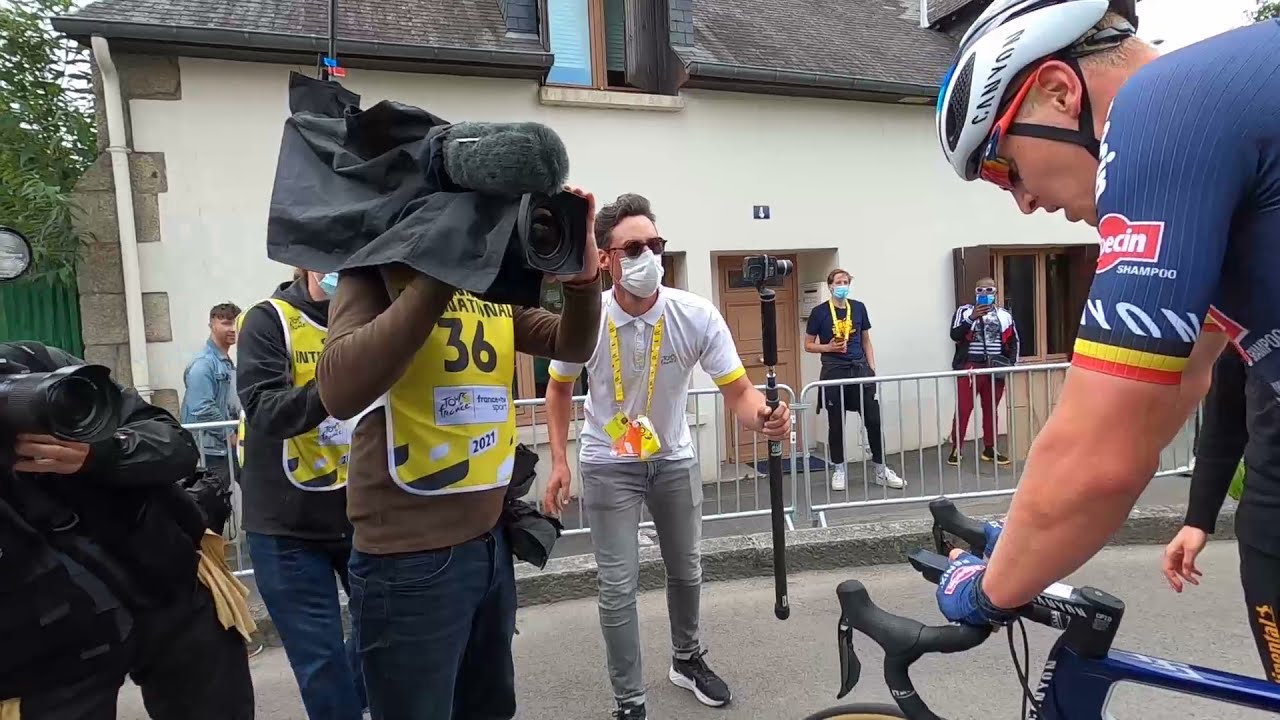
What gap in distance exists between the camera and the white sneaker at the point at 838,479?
6652 mm

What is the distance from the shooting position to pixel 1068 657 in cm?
143

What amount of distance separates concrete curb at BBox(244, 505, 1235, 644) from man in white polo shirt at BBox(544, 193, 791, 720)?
53.1 inches

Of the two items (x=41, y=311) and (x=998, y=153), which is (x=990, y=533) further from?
(x=41, y=311)

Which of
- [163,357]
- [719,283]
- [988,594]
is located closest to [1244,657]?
[988,594]

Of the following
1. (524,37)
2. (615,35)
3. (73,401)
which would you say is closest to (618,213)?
(73,401)

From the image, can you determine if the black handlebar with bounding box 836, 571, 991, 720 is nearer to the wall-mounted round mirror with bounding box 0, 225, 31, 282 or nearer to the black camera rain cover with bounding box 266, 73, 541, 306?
the black camera rain cover with bounding box 266, 73, 541, 306

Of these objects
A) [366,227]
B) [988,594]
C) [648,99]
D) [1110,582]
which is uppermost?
[648,99]

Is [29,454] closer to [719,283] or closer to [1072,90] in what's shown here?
[1072,90]

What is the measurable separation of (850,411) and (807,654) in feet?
9.97

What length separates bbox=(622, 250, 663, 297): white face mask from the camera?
3.10 meters

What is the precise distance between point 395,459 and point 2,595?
95 cm

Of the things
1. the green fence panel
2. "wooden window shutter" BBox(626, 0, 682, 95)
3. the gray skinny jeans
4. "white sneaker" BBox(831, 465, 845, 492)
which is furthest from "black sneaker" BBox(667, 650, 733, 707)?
the green fence panel

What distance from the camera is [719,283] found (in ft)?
28.2

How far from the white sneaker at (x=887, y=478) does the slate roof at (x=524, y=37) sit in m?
4.11
